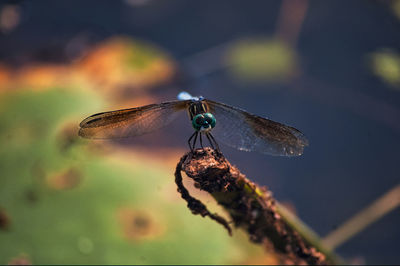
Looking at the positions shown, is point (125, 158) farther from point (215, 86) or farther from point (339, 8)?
point (339, 8)

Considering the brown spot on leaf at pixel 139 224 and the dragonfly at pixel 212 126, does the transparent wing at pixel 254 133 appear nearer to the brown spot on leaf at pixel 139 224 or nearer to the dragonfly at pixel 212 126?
the dragonfly at pixel 212 126

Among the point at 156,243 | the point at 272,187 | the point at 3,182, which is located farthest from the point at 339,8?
the point at 3,182

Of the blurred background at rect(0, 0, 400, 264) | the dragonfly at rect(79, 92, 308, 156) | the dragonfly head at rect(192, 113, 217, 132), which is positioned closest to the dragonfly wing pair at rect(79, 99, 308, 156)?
the dragonfly at rect(79, 92, 308, 156)

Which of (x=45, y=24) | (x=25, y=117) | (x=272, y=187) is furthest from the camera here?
(x=45, y=24)

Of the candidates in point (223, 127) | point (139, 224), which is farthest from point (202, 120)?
point (139, 224)

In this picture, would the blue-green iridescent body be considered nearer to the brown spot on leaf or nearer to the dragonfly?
Answer: the dragonfly
